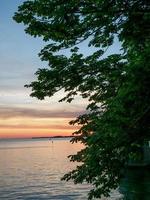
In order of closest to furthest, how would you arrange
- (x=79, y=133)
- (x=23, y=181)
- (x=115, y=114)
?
(x=115, y=114), (x=79, y=133), (x=23, y=181)

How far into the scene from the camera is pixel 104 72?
43.9 feet

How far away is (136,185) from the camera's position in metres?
57.1

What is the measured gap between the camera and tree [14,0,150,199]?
11.2m

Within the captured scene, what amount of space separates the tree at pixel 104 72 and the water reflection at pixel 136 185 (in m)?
34.2

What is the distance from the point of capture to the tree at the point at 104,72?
1123cm

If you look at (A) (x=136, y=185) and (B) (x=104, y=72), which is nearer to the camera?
(B) (x=104, y=72)

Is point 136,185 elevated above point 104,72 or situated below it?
below

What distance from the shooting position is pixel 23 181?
78125mm

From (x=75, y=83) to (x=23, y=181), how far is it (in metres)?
67.0

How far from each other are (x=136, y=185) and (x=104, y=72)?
46.0m

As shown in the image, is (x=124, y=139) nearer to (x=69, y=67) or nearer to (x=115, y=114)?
(x=115, y=114)

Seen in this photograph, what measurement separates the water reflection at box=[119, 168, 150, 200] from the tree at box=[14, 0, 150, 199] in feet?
112

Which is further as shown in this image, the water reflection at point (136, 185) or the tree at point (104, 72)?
the water reflection at point (136, 185)

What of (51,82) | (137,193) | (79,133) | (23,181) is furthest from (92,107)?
(23,181)
